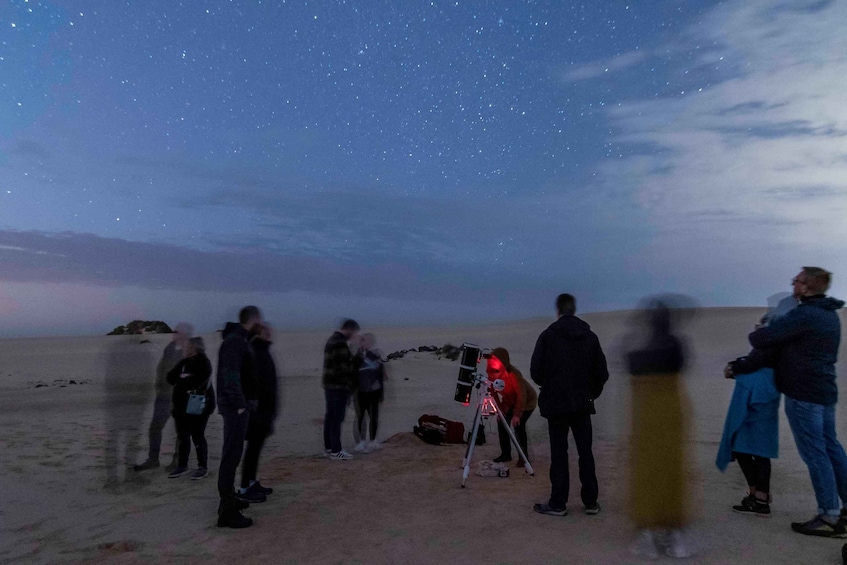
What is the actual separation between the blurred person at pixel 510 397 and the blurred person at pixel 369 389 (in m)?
2.13

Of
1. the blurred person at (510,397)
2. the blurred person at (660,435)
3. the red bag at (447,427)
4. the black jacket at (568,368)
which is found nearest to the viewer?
the blurred person at (660,435)

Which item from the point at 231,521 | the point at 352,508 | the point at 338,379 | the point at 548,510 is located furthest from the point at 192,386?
the point at 548,510

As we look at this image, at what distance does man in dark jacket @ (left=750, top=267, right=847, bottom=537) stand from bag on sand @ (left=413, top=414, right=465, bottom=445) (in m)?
5.60

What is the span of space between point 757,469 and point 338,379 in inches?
211

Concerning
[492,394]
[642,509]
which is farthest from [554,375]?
[492,394]

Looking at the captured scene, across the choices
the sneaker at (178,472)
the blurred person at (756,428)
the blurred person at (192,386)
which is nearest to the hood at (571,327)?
the blurred person at (756,428)

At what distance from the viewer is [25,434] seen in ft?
35.9

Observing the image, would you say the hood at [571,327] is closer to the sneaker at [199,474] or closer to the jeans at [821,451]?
the jeans at [821,451]

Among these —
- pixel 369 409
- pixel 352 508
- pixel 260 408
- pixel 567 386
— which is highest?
pixel 567 386

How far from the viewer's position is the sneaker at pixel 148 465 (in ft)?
26.9

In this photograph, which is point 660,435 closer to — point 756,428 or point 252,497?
point 756,428

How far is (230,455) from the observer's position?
230 inches

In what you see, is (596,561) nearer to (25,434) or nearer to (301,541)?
(301,541)

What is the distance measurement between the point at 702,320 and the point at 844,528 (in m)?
36.2
